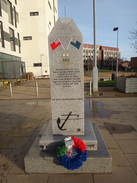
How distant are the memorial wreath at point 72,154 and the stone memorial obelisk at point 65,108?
0.20 m

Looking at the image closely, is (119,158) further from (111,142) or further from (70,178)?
(70,178)

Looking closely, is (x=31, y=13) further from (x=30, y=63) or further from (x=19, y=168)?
(x=19, y=168)

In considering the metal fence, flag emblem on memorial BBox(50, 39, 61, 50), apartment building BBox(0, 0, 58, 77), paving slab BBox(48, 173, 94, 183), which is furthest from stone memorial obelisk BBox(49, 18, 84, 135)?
apartment building BBox(0, 0, 58, 77)

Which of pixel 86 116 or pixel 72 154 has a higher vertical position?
pixel 72 154

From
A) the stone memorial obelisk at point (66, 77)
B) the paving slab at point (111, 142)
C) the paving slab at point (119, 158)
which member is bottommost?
the paving slab at point (119, 158)

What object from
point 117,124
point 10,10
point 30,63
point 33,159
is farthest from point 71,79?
point 30,63

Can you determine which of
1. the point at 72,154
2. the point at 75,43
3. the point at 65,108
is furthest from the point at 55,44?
the point at 72,154

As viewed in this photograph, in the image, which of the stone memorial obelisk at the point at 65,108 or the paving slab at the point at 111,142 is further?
the paving slab at the point at 111,142

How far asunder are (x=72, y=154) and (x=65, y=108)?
1.07m

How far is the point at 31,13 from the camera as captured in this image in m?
32.8

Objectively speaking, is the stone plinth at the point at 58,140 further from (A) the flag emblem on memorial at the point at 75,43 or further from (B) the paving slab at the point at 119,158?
(A) the flag emblem on memorial at the point at 75,43

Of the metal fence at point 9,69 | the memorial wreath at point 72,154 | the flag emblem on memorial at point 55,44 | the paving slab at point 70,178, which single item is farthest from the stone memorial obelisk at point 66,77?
the metal fence at point 9,69

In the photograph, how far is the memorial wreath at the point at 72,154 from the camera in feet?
9.07

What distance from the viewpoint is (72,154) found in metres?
2.87
